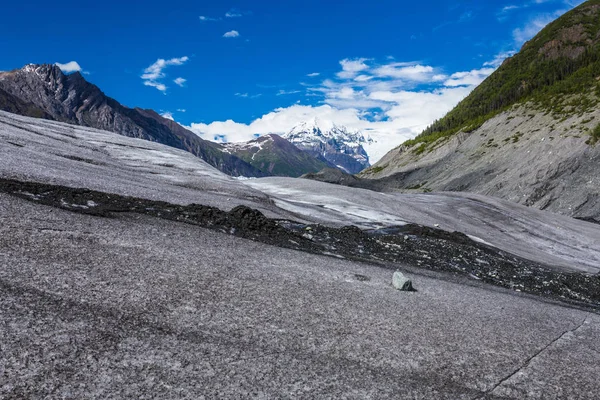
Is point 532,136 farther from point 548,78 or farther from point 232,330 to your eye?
point 232,330

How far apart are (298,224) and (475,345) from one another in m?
12.2

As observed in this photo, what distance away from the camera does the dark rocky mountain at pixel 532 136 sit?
6031 centimetres

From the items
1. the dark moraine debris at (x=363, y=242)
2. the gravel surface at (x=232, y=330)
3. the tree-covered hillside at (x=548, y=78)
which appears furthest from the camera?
the tree-covered hillside at (x=548, y=78)

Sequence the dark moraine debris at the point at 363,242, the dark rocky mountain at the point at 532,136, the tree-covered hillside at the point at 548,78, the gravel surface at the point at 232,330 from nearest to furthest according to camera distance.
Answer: the gravel surface at the point at 232,330 < the dark moraine debris at the point at 363,242 < the dark rocky mountain at the point at 532,136 < the tree-covered hillside at the point at 548,78

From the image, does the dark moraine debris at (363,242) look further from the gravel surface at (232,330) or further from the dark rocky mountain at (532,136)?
the dark rocky mountain at (532,136)

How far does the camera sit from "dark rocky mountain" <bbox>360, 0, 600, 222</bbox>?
60.3m

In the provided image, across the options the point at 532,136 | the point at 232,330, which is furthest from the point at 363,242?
the point at 532,136

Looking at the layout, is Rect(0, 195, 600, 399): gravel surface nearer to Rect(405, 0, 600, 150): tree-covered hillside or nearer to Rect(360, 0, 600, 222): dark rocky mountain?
Rect(360, 0, 600, 222): dark rocky mountain

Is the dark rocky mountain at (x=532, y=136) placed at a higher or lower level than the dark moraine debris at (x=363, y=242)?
higher

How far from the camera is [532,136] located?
255 feet

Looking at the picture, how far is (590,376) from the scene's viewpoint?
6250 millimetres

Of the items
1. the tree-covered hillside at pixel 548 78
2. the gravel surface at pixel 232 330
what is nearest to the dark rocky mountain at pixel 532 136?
the tree-covered hillside at pixel 548 78

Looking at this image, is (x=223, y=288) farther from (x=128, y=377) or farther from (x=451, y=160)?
(x=451, y=160)

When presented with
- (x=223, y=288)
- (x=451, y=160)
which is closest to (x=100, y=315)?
(x=223, y=288)
